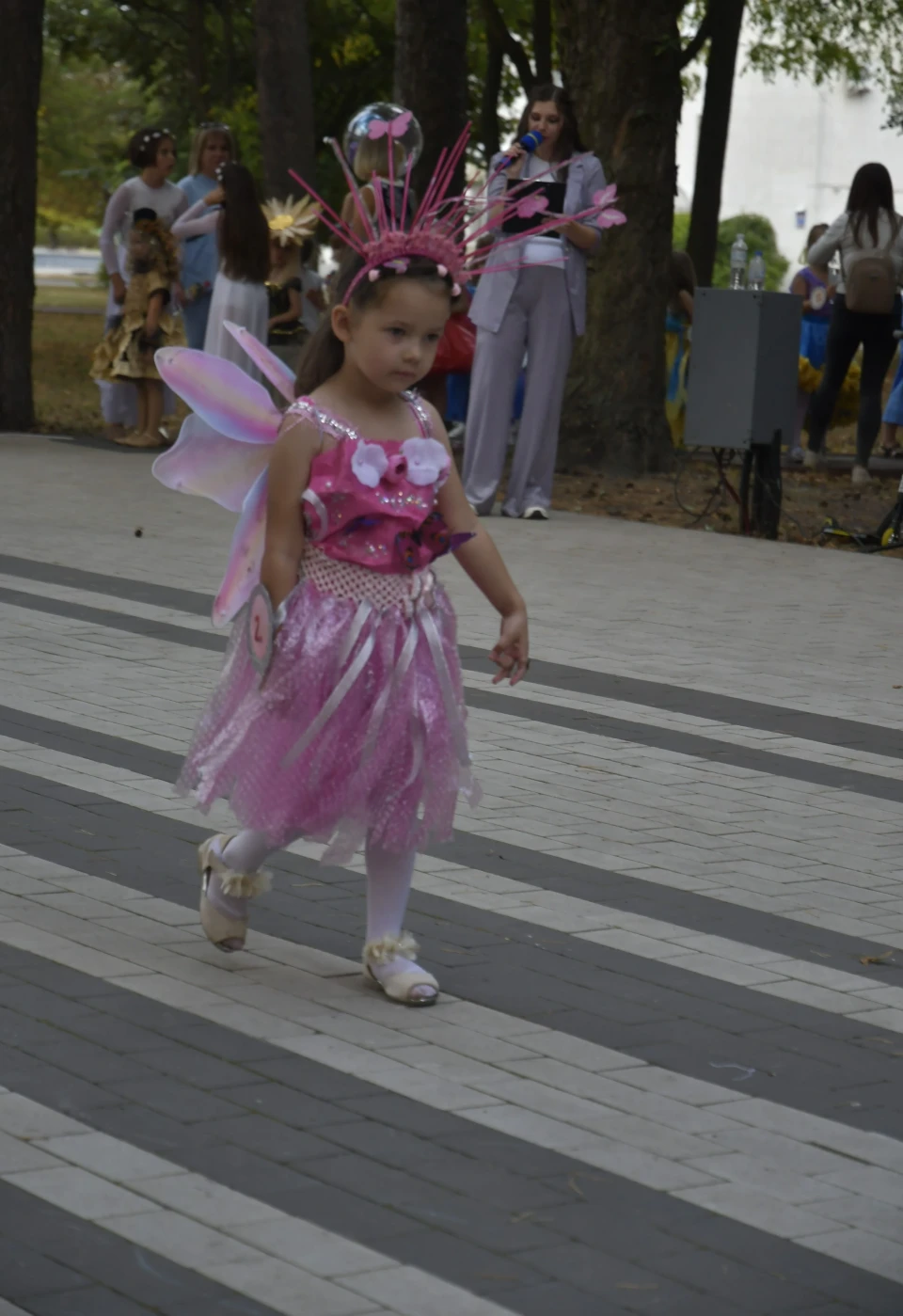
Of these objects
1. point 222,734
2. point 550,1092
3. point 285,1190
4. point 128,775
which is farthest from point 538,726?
point 285,1190

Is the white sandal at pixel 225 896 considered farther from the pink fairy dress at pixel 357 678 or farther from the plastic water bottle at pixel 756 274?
the plastic water bottle at pixel 756 274

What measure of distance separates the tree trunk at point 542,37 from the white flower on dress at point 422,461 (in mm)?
22885

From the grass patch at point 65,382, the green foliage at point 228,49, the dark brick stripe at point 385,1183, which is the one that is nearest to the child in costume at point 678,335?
the grass patch at point 65,382

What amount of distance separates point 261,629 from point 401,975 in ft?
2.52

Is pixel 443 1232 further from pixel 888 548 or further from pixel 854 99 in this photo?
pixel 854 99

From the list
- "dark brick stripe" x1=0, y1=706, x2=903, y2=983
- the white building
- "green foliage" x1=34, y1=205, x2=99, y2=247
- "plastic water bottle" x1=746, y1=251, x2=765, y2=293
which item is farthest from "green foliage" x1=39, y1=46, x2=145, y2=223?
"dark brick stripe" x1=0, y1=706, x2=903, y2=983

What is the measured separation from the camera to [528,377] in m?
13.2

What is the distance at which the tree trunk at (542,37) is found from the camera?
88.0ft

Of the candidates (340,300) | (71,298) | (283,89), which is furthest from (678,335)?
(71,298)

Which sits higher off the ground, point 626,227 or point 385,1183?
point 626,227

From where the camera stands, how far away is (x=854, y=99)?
7488 cm

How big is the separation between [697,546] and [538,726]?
209 inches

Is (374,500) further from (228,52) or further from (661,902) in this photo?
(228,52)

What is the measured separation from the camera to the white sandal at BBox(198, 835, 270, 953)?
4.80 m
